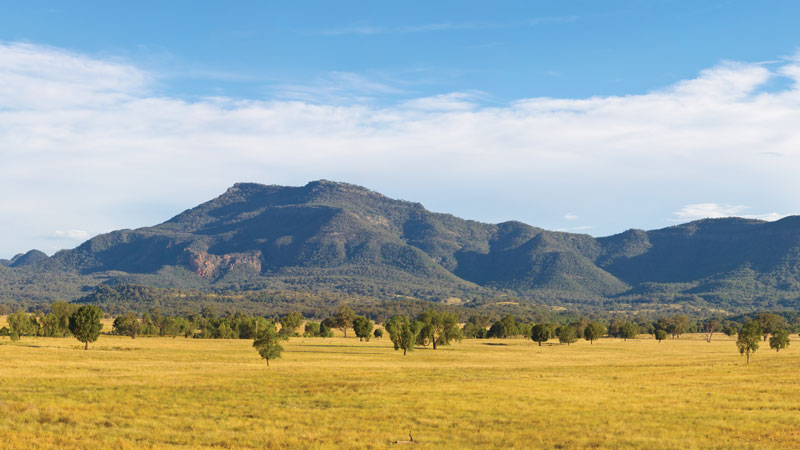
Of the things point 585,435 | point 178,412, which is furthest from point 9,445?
point 585,435

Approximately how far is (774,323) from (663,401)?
15245 centimetres

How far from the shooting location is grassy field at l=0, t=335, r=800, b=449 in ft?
98.5

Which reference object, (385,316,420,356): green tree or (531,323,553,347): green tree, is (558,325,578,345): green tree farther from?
(385,316,420,356): green tree

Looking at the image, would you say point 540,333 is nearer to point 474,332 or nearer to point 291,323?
point 474,332

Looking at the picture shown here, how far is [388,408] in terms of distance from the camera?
132 ft

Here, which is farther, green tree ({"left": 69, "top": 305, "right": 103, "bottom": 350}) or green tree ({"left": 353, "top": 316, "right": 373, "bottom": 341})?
green tree ({"left": 353, "top": 316, "right": 373, "bottom": 341})

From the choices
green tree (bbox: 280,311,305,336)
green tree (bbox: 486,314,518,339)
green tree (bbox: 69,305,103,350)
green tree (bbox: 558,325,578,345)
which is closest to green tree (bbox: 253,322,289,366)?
green tree (bbox: 69,305,103,350)

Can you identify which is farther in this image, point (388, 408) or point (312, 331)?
point (312, 331)

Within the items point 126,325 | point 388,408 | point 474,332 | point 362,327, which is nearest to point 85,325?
point 362,327

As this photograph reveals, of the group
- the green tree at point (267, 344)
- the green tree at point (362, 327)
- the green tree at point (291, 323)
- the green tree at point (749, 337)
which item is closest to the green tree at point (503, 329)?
the green tree at point (362, 327)

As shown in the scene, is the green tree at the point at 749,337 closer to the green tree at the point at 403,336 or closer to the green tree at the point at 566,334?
the green tree at the point at 403,336

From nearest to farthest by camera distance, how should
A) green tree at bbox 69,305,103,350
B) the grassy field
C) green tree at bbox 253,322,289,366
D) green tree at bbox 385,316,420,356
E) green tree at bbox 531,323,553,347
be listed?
the grassy field < green tree at bbox 253,322,289,366 < green tree at bbox 69,305,103,350 < green tree at bbox 385,316,420,356 < green tree at bbox 531,323,553,347

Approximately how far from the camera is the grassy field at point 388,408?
30031mm

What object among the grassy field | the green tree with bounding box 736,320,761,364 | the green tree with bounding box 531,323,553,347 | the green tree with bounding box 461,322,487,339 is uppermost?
the green tree with bounding box 736,320,761,364
